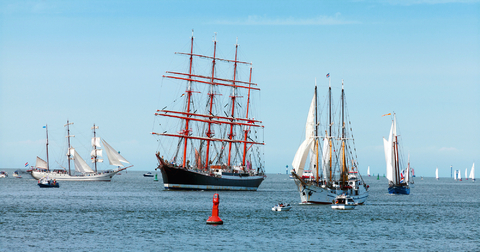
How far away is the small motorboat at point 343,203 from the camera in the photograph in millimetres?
75125

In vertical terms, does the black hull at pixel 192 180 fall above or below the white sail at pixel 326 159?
below

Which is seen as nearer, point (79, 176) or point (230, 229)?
point (230, 229)

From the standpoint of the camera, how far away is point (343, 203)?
76.8m

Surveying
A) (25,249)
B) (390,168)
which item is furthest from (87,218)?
(390,168)

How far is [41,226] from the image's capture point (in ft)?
177

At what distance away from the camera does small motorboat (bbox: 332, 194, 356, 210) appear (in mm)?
75125

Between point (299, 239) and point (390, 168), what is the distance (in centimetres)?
7894

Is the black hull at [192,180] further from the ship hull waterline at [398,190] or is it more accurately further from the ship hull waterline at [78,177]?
the ship hull waterline at [78,177]

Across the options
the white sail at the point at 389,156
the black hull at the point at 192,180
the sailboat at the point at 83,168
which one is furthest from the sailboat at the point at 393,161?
the sailboat at the point at 83,168

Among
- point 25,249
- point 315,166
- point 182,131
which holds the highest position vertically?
point 182,131

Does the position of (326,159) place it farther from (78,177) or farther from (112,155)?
(78,177)

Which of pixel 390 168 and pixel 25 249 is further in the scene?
pixel 390 168

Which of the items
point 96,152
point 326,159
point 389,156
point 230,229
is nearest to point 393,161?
point 389,156

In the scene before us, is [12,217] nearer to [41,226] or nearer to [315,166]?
[41,226]
